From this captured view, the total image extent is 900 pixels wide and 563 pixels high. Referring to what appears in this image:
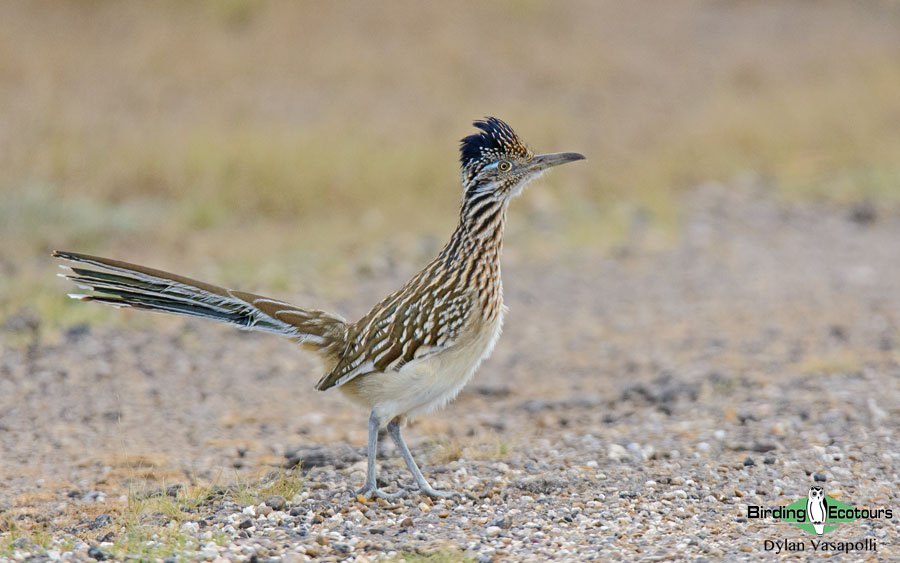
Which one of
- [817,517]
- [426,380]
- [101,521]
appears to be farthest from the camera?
[426,380]

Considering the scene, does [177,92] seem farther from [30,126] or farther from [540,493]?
[540,493]

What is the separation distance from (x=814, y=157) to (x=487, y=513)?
14.3 meters

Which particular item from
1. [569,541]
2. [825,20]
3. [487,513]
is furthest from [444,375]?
[825,20]

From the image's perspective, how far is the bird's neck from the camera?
543 centimetres

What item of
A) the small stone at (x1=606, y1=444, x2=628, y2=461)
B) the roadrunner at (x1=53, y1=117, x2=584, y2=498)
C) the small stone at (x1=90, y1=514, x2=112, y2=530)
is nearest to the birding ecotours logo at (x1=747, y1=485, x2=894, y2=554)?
the small stone at (x1=606, y1=444, x2=628, y2=461)

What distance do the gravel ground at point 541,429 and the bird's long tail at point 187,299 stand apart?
822mm

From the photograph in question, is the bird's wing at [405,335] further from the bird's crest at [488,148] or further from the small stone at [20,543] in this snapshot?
the small stone at [20,543]

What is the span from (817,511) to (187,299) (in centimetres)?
317

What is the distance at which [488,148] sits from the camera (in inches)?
222

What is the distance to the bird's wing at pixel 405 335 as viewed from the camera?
17.3 ft

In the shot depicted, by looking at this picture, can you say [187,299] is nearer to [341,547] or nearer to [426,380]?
[426,380]

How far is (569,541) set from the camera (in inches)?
186

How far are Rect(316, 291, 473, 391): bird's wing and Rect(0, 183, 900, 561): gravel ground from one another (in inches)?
26.5

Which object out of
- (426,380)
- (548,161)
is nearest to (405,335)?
(426,380)
